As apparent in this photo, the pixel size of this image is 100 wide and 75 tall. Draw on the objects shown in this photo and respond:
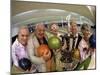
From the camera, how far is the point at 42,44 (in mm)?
1997

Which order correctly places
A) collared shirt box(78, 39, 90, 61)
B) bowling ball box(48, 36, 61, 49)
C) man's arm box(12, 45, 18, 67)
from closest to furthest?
man's arm box(12, 45, 18, 67) < bowling ball box(48, 36, 61, 49) < collared shirt box(78, 39, 90, 61)

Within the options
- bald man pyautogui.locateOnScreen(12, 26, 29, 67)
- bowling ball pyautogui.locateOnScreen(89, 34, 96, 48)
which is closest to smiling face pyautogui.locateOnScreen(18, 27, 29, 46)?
bald man pyautogui.locateOnScreen(12, 26, 29, 67)

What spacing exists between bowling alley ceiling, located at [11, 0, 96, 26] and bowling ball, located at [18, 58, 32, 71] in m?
0.40

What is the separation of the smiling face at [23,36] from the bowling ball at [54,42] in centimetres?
25

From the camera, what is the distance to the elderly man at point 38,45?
1963mm

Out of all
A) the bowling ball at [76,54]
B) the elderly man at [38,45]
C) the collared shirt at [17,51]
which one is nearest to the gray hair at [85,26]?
the bowling ball at [76,54]

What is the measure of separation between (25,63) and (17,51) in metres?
0.15

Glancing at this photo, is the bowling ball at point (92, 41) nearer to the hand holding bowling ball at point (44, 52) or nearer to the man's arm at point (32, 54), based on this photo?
the hand holding bowling ball at point (44, 52)

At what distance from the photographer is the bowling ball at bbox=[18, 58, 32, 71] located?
192cm

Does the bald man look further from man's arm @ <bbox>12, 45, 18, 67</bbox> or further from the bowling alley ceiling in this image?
the bowling alley ceiling

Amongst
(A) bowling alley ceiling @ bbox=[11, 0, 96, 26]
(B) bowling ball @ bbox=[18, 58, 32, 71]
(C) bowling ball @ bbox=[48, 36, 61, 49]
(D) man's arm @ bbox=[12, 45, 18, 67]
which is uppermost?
(A) bowling alley ceiling @ bbox=[11, 0, 96, 26]

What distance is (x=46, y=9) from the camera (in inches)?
79.7

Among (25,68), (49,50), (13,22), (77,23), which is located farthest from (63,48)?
(13,22)

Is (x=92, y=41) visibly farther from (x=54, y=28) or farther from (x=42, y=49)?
(x=42, y=49)
